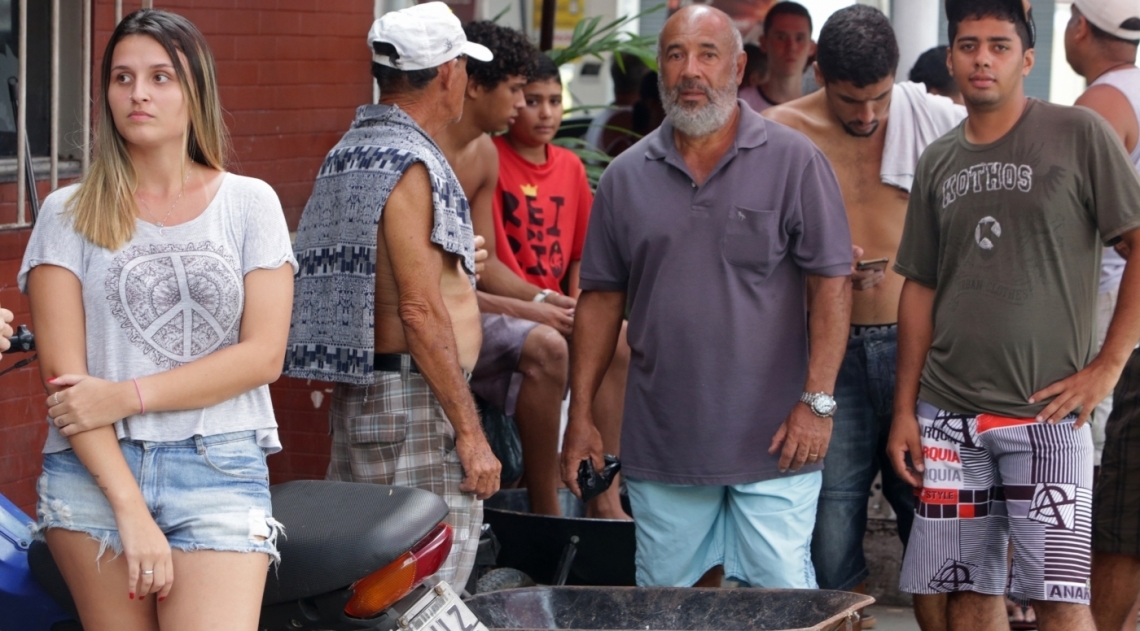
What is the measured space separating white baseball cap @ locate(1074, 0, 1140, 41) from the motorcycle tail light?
10.3 feet

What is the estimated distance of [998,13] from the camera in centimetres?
401

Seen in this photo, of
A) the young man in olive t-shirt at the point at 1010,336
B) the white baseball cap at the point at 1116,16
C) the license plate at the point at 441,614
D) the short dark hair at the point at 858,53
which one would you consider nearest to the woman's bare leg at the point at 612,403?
the short dark hair at the point at 858,53

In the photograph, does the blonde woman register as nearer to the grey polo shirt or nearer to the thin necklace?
the thin necklace

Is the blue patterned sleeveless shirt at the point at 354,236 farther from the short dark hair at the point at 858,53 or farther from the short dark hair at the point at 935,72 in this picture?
the short dark hair at the point at 935,72

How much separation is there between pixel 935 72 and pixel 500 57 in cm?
250

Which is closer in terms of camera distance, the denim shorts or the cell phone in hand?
A: the denim shorts

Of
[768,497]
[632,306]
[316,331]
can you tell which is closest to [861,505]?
[768,497]

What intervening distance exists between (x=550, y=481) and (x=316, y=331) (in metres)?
1.69

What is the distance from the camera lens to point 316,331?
3.81 m

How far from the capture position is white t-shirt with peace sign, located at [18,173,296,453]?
2688mm

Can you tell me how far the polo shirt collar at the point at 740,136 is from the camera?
4086 mm

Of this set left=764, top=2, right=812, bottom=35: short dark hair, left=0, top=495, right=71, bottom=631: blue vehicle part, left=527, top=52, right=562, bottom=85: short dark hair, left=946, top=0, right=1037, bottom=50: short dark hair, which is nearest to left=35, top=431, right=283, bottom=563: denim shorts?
left=0, top=495, right=71, bottom=631: blue vehicle part


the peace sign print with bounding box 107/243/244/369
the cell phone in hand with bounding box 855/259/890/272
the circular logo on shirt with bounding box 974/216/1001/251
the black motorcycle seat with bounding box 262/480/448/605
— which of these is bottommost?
the black motorcycle seat with bounding box 262/480/448/605

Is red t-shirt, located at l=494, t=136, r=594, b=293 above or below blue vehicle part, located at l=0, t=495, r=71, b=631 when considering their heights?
above
